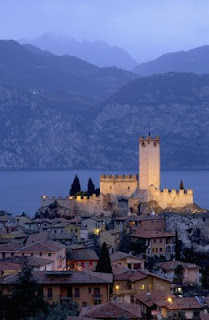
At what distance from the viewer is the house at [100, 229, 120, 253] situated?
56156 millimetres

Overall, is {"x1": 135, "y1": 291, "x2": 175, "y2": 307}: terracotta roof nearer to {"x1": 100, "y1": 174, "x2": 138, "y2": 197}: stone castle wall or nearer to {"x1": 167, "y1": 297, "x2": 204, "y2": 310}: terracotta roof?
{"x1": 167, "y1": 297, "x2": 204, "y2": 310}: terracotta roof

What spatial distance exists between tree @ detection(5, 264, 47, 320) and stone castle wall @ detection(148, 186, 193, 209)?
33.8 metres

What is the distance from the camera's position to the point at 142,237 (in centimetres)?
5612

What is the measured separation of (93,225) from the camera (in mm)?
61031

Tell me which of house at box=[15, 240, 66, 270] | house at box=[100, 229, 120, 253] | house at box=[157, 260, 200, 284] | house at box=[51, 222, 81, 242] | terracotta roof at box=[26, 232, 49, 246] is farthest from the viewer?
house at box=[51, 222, 81, 242]

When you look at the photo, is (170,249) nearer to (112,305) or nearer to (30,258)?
(30,258)

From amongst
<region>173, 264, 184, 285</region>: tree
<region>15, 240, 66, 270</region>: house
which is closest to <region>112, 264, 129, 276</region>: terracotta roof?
<region>15, 240, 66, 270</region>: house

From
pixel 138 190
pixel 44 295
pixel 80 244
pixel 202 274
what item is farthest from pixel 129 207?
pixel 44 295

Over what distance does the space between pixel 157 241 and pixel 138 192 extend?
1107cm

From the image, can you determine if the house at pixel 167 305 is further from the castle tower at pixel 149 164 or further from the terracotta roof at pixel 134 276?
the castle tower at pixel 149 164

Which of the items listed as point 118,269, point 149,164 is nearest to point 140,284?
point 118,269

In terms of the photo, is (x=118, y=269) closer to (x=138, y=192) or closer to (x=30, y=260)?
(x=30, y=260)

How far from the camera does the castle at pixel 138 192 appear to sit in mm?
65438

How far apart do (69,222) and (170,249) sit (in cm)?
902
